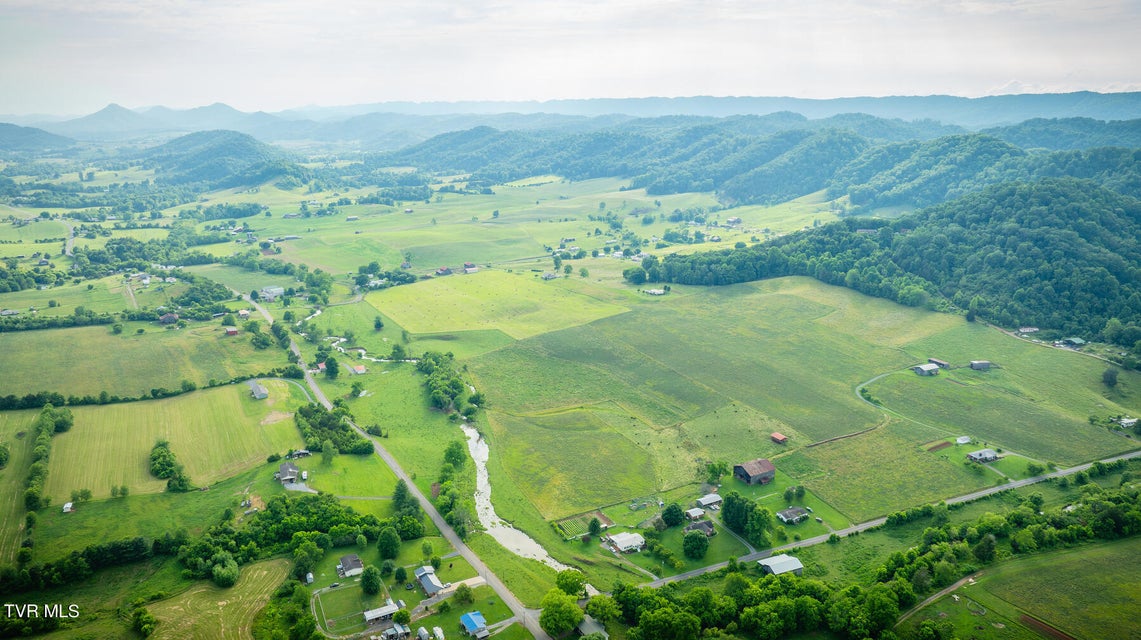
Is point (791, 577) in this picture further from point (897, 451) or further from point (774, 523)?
point (897, 451)

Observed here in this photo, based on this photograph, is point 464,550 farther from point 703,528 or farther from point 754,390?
point 754,390

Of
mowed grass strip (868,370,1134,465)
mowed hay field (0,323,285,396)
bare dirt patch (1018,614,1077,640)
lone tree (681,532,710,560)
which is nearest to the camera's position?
bare dirt patch (1018,614,1077,640)

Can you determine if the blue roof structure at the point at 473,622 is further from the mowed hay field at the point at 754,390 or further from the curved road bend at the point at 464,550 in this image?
the mowed hay field at the point at 754,390

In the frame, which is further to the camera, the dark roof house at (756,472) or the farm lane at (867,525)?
the dark roof house at (756,472)

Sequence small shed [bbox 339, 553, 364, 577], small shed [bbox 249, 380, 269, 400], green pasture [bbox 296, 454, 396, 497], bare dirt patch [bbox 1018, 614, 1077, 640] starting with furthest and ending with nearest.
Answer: small shed [bbox 249, 380, 269, 400], green pasture [bbox 296, 454, 396, 497], small shed [bbox 339, 553, 364, 577], bare dirt patch [bbox 1018, 614, 1077, 640]

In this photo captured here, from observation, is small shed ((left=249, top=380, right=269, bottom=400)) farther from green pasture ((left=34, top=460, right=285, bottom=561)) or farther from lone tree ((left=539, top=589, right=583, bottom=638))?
lone tree ((left=539, top=589, right=583, bottom=638))

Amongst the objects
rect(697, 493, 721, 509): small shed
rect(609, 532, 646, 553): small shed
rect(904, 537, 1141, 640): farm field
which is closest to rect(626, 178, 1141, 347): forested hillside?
rect(904, 537, 1141, 640): farm field

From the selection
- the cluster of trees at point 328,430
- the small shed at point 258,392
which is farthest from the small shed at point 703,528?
the small shed at point 258,392

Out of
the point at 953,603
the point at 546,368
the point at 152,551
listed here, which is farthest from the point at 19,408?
the point at 953,603
